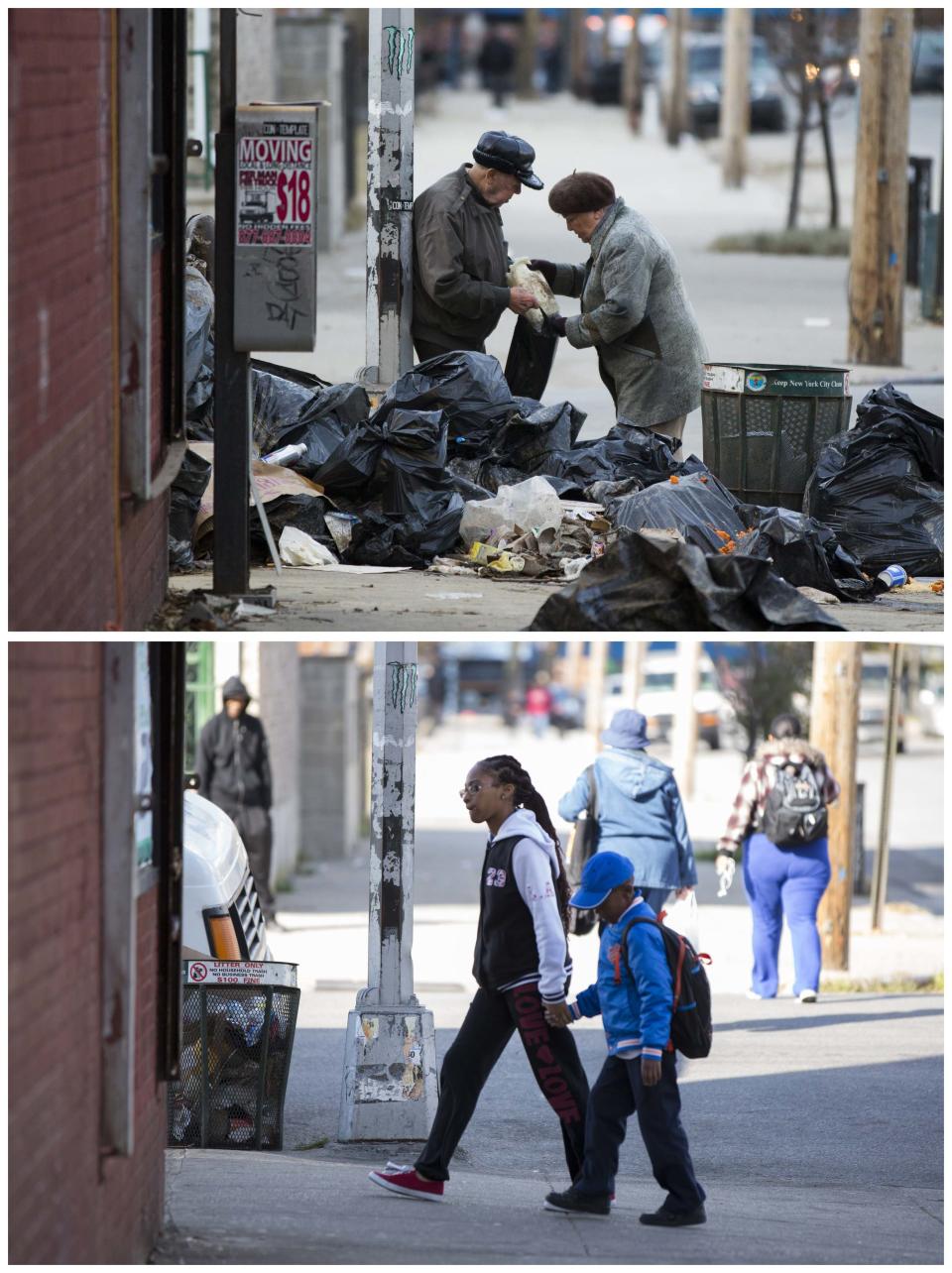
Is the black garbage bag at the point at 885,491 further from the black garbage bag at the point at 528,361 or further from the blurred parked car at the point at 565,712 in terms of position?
the blurred parked car at the point at 565,712

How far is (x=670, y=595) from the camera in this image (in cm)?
656

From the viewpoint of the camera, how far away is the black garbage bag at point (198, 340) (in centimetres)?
862

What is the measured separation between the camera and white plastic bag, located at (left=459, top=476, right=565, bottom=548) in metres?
8.17

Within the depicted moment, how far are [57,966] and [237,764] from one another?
30.5 ft

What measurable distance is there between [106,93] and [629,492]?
12.6ft

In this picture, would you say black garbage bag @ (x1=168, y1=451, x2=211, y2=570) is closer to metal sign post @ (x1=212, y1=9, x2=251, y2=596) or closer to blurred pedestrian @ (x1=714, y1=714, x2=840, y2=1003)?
metal sign post @ (x1=212, y1=9, x2=251, y2=596)

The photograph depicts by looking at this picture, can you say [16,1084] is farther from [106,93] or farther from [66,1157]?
[106,93]

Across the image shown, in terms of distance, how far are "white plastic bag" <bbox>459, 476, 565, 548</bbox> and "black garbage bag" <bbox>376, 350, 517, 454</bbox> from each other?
761 millimetres

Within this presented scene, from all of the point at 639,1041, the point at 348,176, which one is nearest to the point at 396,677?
the point at 639,1041

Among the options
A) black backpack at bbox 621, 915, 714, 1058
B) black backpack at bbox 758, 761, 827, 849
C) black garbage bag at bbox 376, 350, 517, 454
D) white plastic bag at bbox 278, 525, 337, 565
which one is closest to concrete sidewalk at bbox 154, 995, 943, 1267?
black backpack at bbox 621, 915, 714, 1058

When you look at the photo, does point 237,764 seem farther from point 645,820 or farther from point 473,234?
point 473,234

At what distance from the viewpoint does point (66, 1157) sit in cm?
426

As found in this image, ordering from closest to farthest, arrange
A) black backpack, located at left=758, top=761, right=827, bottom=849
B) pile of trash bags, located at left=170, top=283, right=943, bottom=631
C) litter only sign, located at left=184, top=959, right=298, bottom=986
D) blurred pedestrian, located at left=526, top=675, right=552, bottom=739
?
litter only sign, located at left=184, top=959, right=298, bottom=986 < pile of trash bags, located at left=170, top=283, right=943, bottom=631 < black backpack, located at left=758, top=761, right=827, bottom=849 < blurred pedestrian, located at left=526, top=675, right=552, bottom=739

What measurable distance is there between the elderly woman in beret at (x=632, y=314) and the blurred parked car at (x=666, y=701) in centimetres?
2067
